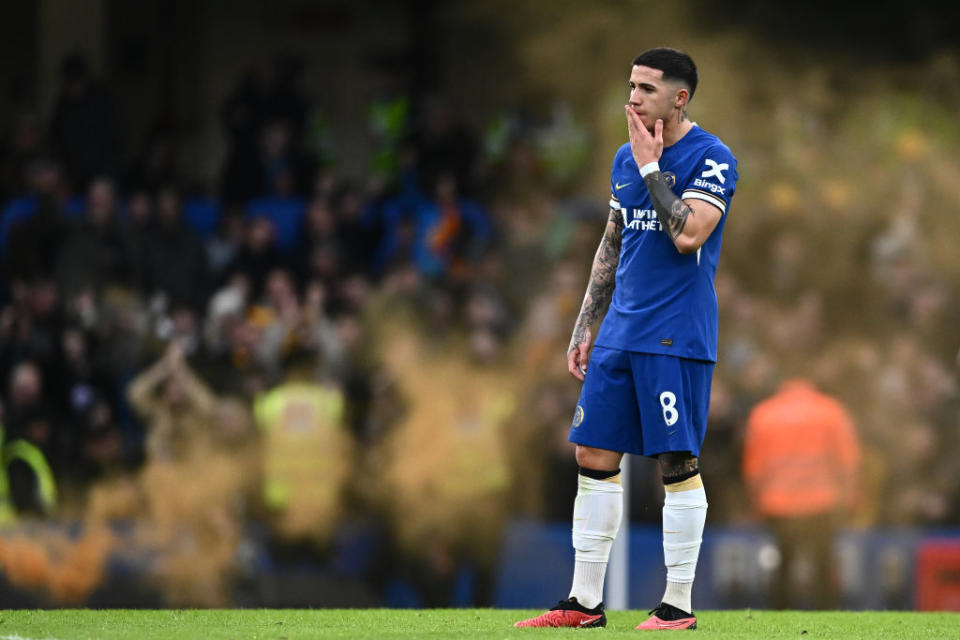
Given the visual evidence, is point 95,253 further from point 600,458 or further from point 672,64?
point 672,64

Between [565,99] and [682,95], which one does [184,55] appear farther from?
[682,95]

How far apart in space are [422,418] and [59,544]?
103 inches

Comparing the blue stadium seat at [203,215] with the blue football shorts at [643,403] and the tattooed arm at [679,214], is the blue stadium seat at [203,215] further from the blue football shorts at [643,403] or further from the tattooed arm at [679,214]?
the tattooed arm at [679,214]

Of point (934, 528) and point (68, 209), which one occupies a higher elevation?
point (68, 209)

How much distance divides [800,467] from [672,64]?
581cm

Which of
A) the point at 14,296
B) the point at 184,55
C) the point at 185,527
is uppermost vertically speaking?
the point at 184,55

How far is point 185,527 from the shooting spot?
37.0 ft

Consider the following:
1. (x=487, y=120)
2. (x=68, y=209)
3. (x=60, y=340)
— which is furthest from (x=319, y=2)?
(x=60, y=340)

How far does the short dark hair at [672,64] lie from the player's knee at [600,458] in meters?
1.26

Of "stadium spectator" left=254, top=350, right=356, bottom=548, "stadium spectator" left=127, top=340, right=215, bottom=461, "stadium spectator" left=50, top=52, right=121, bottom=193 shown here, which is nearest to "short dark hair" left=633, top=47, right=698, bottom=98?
"stadium spectator" left=254, top=350, right=356, bottom=548

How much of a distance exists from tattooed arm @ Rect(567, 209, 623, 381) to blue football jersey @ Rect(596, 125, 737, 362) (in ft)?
0.73

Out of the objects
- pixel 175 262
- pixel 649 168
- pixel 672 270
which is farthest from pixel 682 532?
pixel 175 262

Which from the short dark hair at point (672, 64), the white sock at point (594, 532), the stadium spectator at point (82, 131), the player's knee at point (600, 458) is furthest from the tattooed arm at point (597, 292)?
the stadium spectator at point (82, 131)

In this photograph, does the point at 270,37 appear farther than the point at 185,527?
Yes
